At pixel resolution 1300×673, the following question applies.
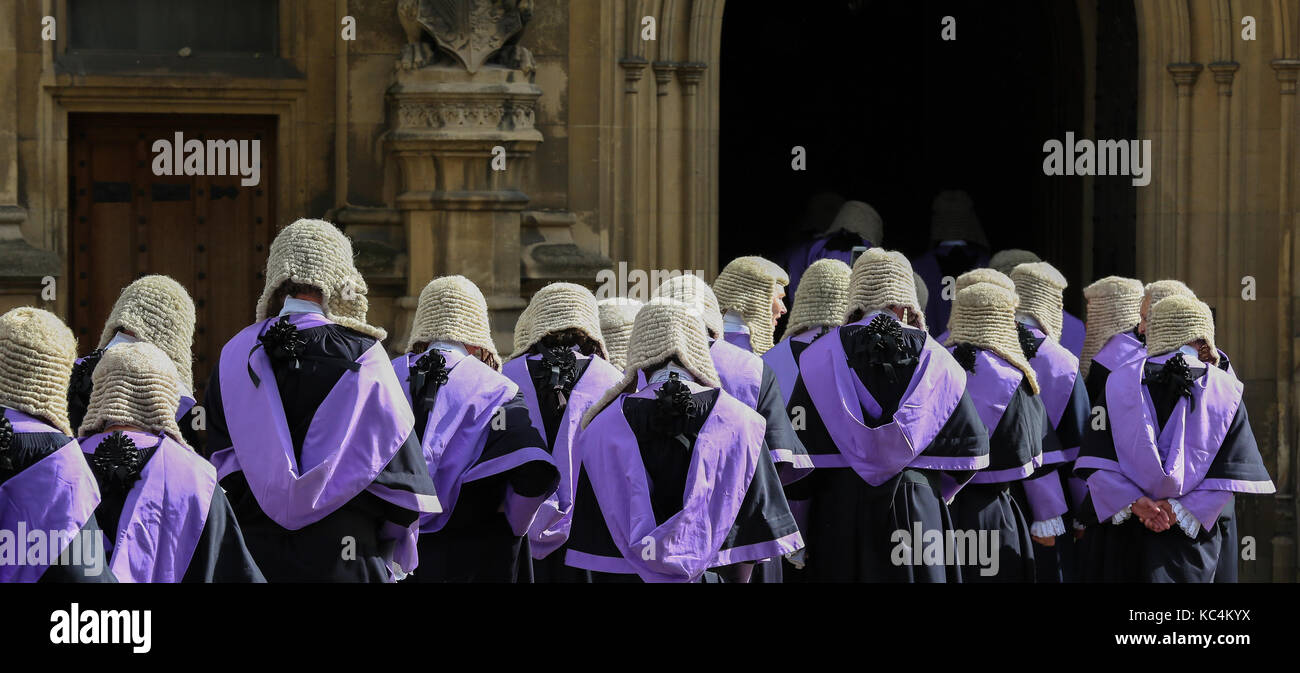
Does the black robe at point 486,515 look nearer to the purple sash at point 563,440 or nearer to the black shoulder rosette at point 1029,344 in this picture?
the purple sash at point 563,440

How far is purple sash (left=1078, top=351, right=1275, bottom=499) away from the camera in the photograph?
8688 millimetres

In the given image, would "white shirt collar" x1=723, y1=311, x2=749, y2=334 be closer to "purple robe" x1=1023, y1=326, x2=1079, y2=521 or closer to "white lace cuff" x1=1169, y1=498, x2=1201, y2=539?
"purple robe" x1=1023, y1=326, x2=1079, y2=521

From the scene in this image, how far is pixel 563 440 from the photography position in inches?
319

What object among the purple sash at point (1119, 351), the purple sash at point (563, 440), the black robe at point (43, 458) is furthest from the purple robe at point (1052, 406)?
the black robe at point (43, 458)

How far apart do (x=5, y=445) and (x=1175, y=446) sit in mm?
4972

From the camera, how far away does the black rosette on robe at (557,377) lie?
809 cm

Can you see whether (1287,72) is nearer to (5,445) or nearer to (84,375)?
(84,375)

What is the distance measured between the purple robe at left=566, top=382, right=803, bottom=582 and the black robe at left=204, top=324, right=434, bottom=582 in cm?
59

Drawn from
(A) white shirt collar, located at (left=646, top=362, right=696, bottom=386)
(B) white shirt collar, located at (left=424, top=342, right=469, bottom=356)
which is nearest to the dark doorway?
(B) white shirt collar, located at (left=424, top=342, right=469, bottom=356)

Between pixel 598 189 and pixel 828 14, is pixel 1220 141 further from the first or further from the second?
pixel 828 14

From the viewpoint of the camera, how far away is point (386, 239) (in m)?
11.6

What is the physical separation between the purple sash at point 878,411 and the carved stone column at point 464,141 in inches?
132

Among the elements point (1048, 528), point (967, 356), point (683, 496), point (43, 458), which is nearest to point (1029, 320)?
point (1048, 528)

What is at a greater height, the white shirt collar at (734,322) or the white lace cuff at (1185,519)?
the white shirt collar at (734,322)
